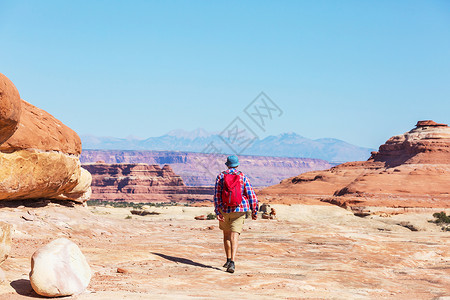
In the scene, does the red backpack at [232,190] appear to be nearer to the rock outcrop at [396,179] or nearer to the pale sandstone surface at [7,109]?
the pale sandstone surface at [7,109]

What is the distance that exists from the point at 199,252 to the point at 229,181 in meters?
2.97

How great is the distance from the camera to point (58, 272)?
19.0ft

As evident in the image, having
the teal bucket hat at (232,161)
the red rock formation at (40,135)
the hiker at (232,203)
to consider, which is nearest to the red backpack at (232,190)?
the hiker at (232,203)

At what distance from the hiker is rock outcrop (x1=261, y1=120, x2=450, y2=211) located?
109ft

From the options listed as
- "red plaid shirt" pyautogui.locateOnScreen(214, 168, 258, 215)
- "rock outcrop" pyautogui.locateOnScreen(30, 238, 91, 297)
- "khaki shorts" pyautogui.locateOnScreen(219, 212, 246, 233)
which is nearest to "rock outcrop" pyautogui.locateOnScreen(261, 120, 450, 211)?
"red plaid shirt" pyautogui.locateOnScreen(214, 168, 258, 215)

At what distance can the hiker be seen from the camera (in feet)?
28.6

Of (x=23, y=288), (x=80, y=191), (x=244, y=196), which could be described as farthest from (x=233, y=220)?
(x=80, y=191)

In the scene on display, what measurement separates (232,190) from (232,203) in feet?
0.75

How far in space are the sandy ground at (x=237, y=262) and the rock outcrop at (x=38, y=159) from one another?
2.35 feet

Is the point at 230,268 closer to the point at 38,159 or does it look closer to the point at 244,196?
the point at 244,196

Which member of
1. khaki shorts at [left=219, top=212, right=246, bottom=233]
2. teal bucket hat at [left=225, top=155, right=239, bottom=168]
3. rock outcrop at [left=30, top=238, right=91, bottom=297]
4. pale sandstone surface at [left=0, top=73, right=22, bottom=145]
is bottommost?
rock outcrop at [left=30, top=238, right=91, bottom=297]

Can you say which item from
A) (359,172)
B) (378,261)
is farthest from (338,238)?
(359,172)

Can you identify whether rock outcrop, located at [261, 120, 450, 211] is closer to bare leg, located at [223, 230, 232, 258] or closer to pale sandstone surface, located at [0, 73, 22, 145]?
bare leg, located at [223, 230, 232, 258]

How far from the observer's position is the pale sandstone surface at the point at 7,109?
584 centimetres
